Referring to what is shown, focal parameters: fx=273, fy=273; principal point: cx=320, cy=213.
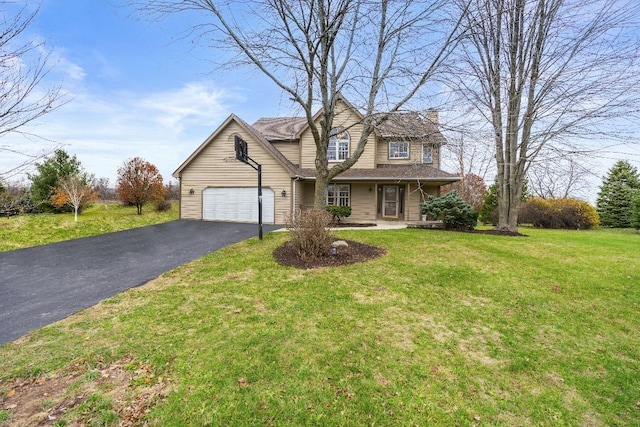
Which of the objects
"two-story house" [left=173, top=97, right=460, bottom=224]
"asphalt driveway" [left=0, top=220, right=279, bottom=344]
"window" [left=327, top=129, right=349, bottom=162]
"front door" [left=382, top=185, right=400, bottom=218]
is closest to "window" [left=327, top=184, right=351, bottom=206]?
"two-story house" [left=173, top=97, right=460, bottom=224]

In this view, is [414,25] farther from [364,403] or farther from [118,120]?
[118,120]

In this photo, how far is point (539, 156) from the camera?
11562mm

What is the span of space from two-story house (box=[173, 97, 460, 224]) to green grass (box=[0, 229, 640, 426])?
9.02m

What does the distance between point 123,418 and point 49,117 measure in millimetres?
4336

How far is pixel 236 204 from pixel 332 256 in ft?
31.9

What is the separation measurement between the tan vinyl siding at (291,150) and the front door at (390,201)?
584cm

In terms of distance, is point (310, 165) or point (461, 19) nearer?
point (461, 19)

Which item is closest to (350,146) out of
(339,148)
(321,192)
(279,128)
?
(339,148)

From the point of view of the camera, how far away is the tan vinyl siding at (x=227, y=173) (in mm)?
15062

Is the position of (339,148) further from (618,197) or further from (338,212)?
(618,197)

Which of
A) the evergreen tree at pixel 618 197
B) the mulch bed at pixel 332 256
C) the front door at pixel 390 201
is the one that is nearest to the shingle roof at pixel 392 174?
the front door at pixel 390 201

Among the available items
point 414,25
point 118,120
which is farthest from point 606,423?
point 118,120

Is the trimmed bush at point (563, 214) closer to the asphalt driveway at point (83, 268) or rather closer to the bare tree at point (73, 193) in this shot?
the asphalt driveway at point (83, 268)

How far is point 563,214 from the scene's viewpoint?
684 inches
